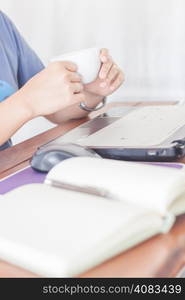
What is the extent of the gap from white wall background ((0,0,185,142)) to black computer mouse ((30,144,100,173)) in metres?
1.02

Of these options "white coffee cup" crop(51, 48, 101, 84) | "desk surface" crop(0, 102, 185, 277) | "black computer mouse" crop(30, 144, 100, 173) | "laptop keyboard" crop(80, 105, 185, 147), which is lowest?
"laptop keyboard" crop(80, 105, 185, 147)

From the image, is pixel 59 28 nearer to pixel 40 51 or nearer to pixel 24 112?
pixel 40 51

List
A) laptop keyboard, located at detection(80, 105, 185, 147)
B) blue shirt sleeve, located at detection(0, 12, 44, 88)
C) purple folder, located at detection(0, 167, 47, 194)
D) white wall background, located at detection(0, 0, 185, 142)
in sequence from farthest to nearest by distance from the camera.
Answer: white wall background, located at detection(0, 0, 185, 142), blue shirt sleeve, located at detection(0, 12, 44, 88), laptop keyboard, located at detection(80, 105, 185, 147), purple folder, located at detection(0, 167, 47, 194)

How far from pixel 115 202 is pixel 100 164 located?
98 mm

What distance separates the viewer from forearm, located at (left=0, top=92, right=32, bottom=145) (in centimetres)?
91

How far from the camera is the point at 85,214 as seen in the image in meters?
0.52

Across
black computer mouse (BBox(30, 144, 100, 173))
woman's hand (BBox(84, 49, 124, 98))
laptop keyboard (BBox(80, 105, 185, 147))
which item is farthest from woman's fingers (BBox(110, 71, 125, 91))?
black computer mouse (BBox(30, 144, 100, 173))

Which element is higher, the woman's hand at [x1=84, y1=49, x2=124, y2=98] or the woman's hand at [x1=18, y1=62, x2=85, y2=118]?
the woman's hand at [x1=18, y1=62, x2=85, y2=118]

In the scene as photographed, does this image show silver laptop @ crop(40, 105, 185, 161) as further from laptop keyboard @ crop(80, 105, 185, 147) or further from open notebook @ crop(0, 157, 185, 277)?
open notebook @ crop(0, 157, 185, 277)

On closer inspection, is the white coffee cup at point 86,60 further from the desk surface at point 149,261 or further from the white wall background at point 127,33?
the white wall background at point 127,33

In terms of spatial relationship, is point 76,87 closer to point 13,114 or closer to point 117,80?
point 13,114

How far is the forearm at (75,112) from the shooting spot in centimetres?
118

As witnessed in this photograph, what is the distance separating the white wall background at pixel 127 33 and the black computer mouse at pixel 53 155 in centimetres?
102

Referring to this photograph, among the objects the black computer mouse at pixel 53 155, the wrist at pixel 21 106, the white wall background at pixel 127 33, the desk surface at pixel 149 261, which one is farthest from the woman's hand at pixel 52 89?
the white wall background at pixel 127 33
